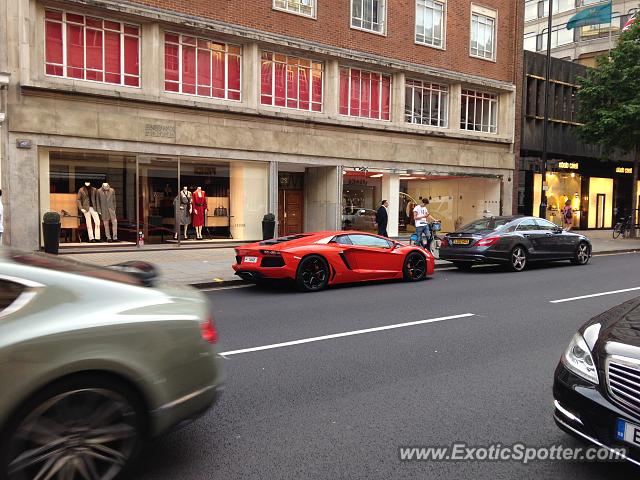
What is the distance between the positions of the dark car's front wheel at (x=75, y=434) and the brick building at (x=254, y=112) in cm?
1440

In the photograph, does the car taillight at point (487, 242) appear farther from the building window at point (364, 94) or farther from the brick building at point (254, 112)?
the building window at point (364, 94)

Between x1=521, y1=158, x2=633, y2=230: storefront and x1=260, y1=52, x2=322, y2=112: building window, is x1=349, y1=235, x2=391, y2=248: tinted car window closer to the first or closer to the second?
x1=260, y1=52, x2=322, y2=112: building window

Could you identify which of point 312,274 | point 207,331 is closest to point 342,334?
point 207,331

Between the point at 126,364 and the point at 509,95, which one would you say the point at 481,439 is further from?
the point at 509,95

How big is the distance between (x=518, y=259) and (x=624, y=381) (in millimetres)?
11866

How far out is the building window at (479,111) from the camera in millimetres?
25797

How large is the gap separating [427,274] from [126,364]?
1023 cm

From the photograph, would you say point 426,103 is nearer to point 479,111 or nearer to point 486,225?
point 479,111

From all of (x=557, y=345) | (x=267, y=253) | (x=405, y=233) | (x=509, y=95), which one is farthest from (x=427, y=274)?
(x=509, y=95)

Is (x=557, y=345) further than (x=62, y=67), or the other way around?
(x=62, y=67)

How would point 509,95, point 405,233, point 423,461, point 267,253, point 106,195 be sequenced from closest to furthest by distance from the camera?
point 423,461, point 267,253, point 106,195, point 405,233, point 509,95

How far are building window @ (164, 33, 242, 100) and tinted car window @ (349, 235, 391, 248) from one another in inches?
377

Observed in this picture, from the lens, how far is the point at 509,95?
A: 88.0 ft

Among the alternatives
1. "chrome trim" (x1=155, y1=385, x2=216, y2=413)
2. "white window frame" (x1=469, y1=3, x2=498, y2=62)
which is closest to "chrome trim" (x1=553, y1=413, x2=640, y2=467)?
"chrome trim" (x1=155, y1=385, x2=216, y2=413)
